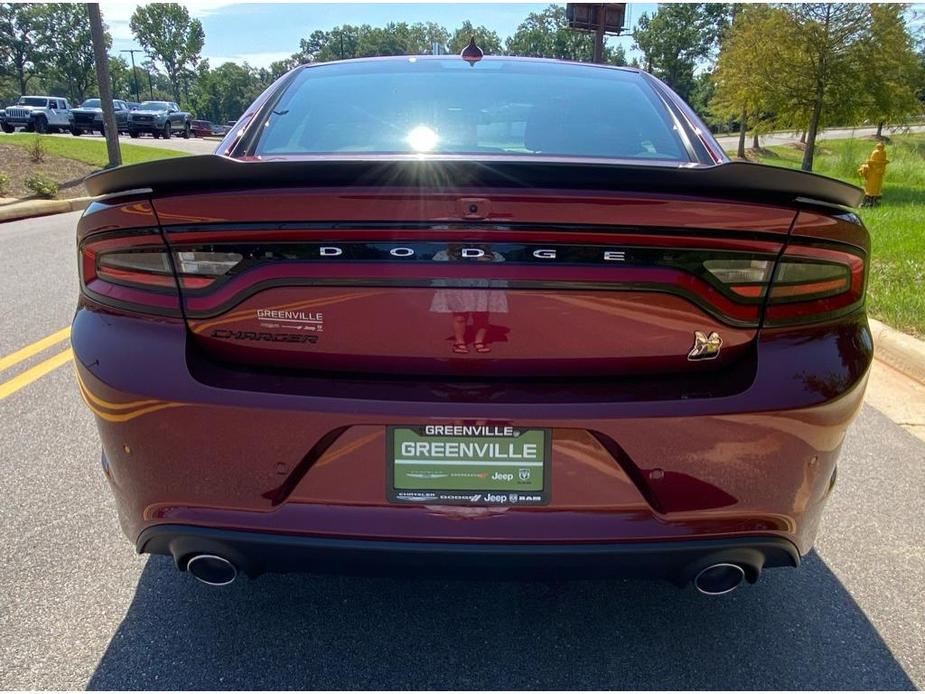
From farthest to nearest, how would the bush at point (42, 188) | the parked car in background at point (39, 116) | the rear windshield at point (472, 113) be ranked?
the parked car in background at point (39, 116)
the bush at point (42, 188)
the rear windshield at point (472, 113)

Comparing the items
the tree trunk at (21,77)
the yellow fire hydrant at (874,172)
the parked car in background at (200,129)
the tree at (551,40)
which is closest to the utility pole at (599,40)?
the yellow fire hydrant at (874,172)

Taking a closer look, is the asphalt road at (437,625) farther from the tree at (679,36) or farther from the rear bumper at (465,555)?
the tree at (679,36)

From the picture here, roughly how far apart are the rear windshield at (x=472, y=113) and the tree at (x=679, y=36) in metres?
61.9

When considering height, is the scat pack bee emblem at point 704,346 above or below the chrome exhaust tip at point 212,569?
above

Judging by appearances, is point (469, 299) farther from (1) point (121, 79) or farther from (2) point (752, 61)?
(1) point (121, 79)

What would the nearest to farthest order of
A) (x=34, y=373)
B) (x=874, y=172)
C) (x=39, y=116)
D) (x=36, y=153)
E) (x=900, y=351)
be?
(x=34, y=373) < (x=900, y=351) < (x=874, y=172) < (x=36, y=153) < (x=39, y=116)

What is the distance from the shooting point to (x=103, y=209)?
1834 mm

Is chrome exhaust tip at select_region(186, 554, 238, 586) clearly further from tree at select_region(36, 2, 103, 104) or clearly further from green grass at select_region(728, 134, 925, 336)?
tree at select_region(36, 2, 103, 104)

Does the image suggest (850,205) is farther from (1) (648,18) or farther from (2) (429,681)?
(1) (648,18)

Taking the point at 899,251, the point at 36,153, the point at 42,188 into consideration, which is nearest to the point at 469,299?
the point at 899,251

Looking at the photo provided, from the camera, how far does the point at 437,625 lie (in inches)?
86.7

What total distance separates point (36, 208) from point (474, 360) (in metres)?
13.5

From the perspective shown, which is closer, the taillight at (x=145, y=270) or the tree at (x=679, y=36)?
the taillight at (x=145, y=270)

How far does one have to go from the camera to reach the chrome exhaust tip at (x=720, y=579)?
6.11 feet
